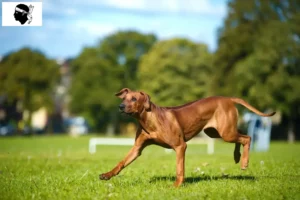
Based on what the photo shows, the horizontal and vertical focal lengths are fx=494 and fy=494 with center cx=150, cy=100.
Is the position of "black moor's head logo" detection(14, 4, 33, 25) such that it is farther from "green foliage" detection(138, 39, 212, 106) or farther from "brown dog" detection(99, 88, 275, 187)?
"green foliage" detection(138, 39, 212, 106)

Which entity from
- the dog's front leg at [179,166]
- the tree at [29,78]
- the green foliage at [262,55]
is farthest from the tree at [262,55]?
the dog's front leg at [179,166]

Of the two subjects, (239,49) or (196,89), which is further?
(196,89)

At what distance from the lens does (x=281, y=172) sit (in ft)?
34.9

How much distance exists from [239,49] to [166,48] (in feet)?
67.1

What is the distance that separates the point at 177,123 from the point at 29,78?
66849 millimetres

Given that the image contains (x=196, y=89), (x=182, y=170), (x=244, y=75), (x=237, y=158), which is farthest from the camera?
(x=196, y=89)

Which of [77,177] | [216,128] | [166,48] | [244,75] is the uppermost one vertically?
[166,48]

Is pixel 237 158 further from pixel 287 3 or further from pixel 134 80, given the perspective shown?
pixel 134 80

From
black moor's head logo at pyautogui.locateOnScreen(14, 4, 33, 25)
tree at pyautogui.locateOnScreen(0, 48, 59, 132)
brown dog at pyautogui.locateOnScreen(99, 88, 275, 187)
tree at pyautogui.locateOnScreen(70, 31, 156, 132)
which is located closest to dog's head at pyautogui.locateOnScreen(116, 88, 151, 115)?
brown dog at pyautogui.locateOnScreen(99, 88, 275, 187)

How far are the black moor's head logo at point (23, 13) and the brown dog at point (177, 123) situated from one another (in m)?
4.82

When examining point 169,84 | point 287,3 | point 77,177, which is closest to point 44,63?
point 169,84

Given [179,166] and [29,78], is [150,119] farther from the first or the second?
[29,78]

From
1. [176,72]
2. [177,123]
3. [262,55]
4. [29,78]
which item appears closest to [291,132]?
[262,55]

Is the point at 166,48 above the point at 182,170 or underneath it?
above
